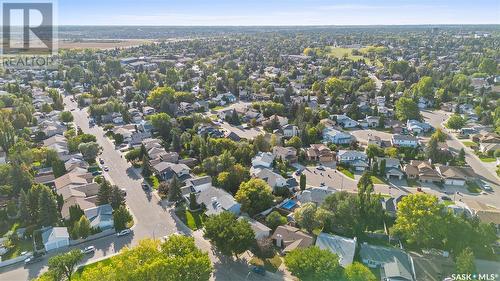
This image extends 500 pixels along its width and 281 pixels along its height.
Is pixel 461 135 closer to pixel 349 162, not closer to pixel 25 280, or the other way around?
pixel 349 162

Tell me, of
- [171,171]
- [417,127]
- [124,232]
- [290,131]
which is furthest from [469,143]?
[124,232]

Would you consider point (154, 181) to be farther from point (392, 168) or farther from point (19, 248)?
point (392, 168)

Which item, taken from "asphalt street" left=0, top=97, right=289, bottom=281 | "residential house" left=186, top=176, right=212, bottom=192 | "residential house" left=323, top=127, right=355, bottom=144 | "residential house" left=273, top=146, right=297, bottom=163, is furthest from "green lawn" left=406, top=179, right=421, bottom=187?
"residential house" left=186, top=176, right=212, bottom=192

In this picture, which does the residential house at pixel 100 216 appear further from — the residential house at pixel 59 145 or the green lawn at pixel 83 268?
the residential house at pixel 59 145

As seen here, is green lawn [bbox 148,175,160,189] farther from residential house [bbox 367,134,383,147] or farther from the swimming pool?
residential house [bbox 367,134,383,147]

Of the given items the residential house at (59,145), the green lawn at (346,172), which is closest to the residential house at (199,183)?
the green lawn at (346,172)

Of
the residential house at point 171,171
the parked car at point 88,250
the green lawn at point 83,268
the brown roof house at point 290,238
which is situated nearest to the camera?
the green lawn at point 83,268
